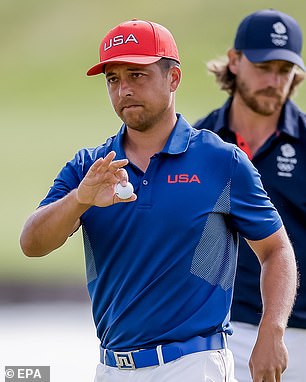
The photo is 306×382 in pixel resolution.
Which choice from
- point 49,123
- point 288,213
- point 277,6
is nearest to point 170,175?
point 288,213

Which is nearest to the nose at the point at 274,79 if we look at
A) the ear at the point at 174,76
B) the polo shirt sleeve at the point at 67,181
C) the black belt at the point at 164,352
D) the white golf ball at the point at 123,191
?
the ear at the point at 174,76

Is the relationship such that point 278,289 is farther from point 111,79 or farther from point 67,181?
point 111,79

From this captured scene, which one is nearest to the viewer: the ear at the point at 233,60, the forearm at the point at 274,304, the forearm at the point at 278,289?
the forearm at the point at 274,304

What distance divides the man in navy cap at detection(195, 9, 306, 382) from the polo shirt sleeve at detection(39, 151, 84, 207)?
1.75 meters

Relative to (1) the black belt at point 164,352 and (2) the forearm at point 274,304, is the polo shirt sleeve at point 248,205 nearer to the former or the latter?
(2) the forearm at point 274,304

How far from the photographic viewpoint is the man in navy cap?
620 cm

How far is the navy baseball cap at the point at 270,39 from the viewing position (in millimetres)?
6523

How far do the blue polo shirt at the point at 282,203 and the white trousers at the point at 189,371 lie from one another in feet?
5.25

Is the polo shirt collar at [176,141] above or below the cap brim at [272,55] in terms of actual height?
below

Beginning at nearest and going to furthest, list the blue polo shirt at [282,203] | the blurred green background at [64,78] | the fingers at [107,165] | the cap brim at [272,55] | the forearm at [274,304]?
the fingers at [107,165], the forearm at [274,304], the blue polo shirt at [282,203], the cap brim at [272,55], the blurred green background at [64,78]

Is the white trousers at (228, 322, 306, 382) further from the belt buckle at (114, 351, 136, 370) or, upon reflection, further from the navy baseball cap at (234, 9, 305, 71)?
the belt buckle at (114, 351, 136, 370)

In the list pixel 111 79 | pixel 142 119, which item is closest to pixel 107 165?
pixel 142 119

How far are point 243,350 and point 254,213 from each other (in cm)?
183

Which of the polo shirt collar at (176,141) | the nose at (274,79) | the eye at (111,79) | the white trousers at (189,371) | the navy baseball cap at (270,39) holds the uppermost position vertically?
the navy baseball cap at (270,39)
